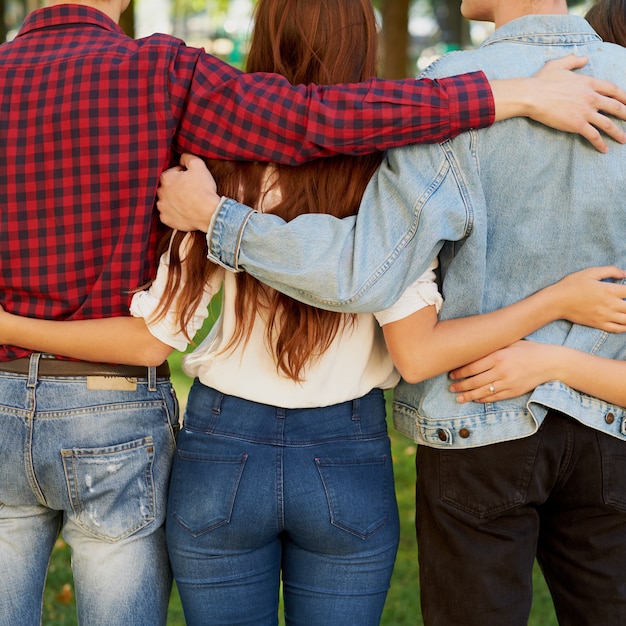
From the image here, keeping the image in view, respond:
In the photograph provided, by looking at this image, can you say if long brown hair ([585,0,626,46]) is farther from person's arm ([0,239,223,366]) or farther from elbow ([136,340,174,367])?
elbow ([136,340,174,367])

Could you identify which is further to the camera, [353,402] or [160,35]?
[353,402]

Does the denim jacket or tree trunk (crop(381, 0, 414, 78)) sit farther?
tree trunk (crop(381, 0, 414, 78))

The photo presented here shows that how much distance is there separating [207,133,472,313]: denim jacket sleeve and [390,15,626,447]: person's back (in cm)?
3

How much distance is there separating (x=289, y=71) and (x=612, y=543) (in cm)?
134

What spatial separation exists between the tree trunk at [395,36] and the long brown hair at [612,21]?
19.9 ft

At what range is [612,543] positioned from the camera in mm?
2084

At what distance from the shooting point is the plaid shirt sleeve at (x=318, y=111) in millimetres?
1944

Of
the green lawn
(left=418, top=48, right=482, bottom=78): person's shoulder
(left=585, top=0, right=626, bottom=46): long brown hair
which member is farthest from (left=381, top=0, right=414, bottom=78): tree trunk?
(left=418, top=48, right=482, bottom=78): person's shoulder

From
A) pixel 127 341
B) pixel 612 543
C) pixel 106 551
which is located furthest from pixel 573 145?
pixel 106 551

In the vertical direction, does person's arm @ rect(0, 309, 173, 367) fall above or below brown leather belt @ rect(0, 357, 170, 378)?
above

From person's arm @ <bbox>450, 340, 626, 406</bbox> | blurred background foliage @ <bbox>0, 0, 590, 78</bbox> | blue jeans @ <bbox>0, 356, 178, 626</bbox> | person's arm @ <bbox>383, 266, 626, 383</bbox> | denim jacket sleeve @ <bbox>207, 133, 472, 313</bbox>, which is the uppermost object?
denim jacket sleeve @ <bbox>207, 133, 472, 313</bbox>

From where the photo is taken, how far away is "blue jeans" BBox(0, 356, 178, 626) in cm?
205

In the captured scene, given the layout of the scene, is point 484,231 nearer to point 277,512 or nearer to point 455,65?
point 455,65

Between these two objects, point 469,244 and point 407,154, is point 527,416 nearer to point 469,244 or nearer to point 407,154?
point 469,244
